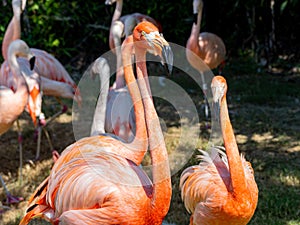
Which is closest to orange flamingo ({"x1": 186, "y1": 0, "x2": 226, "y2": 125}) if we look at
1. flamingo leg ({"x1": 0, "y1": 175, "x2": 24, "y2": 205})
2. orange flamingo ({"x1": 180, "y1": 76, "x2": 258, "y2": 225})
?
flamingo leg ({"x1": 0, "y1": 175, "x2": 24, "y2": 205})

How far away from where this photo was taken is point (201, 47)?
23.1ft

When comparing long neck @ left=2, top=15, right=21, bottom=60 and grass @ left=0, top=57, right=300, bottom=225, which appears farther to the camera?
long neck @ left=2, top=15, right=21, bottom=60

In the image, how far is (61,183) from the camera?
3154mm

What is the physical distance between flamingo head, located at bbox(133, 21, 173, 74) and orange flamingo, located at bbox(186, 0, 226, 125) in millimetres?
3773

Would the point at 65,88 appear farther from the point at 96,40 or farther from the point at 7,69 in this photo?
the point at 96,40

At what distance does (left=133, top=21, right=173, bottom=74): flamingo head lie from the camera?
8.87 ft

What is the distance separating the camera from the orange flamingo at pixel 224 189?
10.4 ft

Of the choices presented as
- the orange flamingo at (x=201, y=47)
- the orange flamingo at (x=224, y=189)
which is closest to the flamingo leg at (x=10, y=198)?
the orange flamingo at (x=224, y=189)

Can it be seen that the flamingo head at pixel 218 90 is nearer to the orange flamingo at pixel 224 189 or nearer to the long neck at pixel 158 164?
the orange flamingo at pixel 224 189

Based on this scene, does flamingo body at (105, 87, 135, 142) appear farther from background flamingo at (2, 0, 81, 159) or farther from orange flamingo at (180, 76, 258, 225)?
orange flamingo at (180, 76, 258, 225)

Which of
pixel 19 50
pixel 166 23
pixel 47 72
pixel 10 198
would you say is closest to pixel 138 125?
pixel 10 198

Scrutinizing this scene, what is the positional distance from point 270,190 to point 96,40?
5916mm

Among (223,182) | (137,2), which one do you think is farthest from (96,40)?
(223,182)

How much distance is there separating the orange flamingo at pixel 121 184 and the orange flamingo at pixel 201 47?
12.0ft
